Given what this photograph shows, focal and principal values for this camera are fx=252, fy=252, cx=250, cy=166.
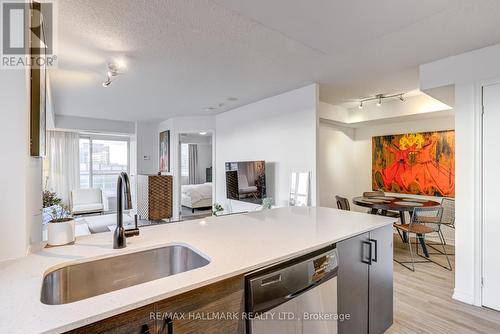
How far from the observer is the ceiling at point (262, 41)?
182 centimetres

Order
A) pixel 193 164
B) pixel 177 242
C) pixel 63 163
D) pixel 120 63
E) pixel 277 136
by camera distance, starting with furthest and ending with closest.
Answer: pixel 193 164
pixel 63 163
pixel 277 136
pixel 120 63
pixel 177 242

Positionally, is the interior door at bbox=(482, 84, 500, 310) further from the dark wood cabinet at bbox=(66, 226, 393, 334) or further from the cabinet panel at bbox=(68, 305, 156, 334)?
the cabinet panel at bbox=(68, 305, 156, 334)

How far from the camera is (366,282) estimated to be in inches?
65.1

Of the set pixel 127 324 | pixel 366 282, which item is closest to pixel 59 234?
pixel 127 324

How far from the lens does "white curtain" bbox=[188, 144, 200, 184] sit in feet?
31.9

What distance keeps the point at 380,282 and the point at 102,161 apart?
7.78 m

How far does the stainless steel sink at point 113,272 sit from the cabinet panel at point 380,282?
1209 mm

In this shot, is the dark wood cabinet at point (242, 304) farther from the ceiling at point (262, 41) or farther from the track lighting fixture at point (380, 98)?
the track lighting fixture at point (380, 98)

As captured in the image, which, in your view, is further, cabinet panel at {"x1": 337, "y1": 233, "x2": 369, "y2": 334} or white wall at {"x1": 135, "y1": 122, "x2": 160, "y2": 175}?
white wall at {"x1": 135, "y1": 122, "x2": 160, "y2": 175}

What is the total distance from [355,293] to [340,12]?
1.95 metres

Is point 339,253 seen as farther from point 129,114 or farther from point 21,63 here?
point 129,114

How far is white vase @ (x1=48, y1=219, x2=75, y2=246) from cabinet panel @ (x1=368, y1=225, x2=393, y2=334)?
1797 mm

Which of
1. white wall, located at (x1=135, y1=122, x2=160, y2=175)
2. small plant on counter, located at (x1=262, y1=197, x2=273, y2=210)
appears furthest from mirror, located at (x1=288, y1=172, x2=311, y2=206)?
white wall, located at (x1=135, y1=122, x2=160, y2=175)

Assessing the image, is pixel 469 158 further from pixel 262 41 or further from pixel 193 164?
pixel 193 164
